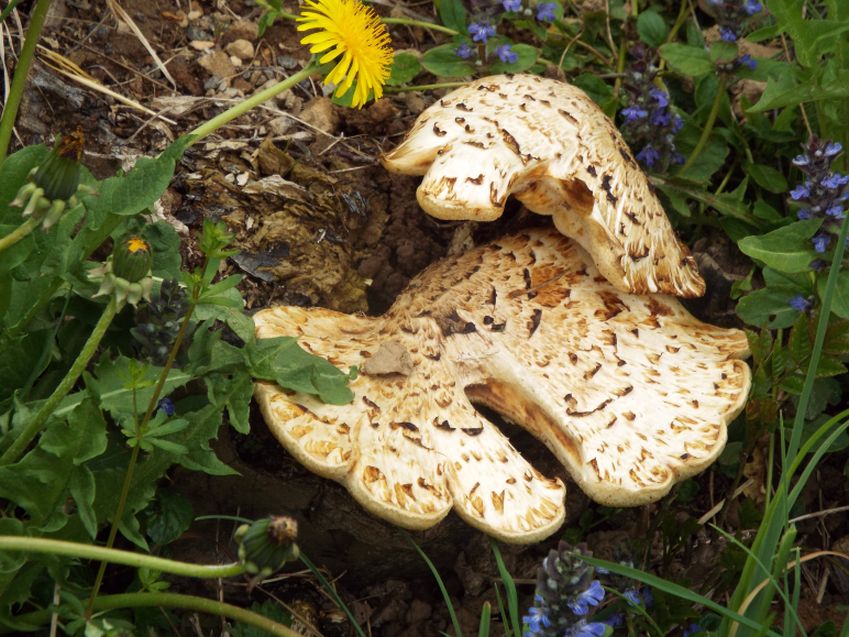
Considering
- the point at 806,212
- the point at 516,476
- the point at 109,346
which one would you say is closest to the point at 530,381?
the point at 516,476

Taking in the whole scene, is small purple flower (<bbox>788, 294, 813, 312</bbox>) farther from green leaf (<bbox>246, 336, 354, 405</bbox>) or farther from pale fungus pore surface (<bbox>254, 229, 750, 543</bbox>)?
green leaf (<bbox>246, 336, 354, 405</bbox>)

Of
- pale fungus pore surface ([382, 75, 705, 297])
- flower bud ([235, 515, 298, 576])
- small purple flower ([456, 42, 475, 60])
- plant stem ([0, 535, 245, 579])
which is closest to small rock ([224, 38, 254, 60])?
small purple flower ([456, 42, 475, 60])

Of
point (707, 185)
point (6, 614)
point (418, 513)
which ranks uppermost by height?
point (707, 185)

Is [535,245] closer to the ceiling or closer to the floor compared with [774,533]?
closer to the ceiling

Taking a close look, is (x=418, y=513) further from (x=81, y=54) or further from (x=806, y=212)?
(x=81, y=54)

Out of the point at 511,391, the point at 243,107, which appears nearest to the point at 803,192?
the point at 511,391

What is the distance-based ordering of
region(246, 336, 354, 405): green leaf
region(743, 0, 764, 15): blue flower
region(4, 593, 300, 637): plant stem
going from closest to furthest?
region(4, 593, 300, 637): plant stem → region(246, 336, 354, 405): green leaf → region(743, 0, 764, 15): blue flower
